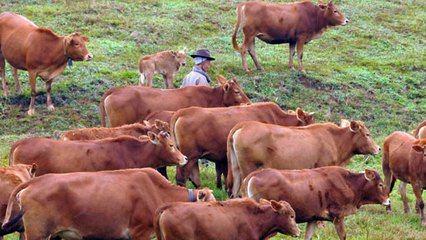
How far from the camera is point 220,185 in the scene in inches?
625

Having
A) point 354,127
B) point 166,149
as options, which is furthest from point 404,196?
point 166,149

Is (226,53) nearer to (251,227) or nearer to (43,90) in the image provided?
(43,90)

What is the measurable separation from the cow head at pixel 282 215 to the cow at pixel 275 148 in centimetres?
279

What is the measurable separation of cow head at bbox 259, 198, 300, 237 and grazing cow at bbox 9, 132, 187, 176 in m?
2.66

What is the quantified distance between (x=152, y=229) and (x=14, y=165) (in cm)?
222

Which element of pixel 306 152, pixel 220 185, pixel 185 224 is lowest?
pixel 220 185

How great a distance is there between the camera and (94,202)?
11.4m

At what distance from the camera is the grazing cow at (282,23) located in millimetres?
23656

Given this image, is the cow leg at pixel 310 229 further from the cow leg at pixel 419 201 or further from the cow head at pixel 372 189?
the cow leg at pixel 419 201

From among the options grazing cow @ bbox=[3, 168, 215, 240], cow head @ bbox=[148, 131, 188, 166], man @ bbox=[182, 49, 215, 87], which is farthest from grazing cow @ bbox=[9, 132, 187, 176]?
man @ bbox=[182, 49, 215, 87]

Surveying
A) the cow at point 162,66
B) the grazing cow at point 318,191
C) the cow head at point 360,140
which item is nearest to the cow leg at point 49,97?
the cow at point 162,66

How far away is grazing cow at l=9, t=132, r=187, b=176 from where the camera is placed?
13.2 metres

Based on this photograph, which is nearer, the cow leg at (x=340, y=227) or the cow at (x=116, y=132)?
the cow leg at (x=340, y=227)

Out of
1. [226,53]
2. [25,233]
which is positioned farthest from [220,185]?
[226,53]
